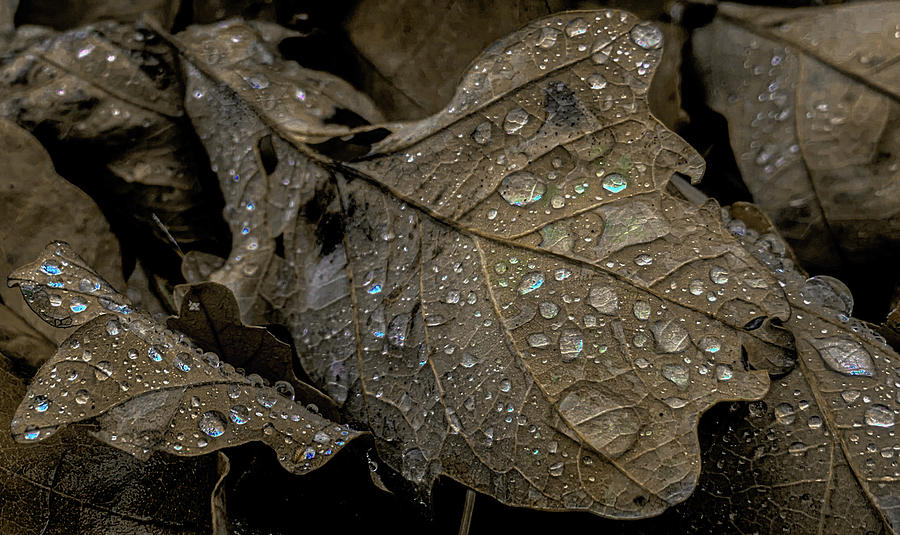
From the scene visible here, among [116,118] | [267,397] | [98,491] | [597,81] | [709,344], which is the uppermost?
[597,81]

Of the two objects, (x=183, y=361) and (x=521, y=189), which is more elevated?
(x=521, y=189)

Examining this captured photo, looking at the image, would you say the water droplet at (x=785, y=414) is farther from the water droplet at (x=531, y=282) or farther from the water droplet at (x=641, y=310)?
the water droplet at (x=531, y=282)

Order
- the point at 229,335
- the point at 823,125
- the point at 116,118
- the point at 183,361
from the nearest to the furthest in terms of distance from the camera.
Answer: the point at 183,361 → the point at 229,335 → the point at 823,125 → the point at 116,118

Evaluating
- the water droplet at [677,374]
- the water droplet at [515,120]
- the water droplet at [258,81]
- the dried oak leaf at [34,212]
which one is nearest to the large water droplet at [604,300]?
the water droplet at [677,374]

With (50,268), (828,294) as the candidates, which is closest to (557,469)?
(828,294)

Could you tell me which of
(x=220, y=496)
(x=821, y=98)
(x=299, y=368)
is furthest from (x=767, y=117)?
(x=220, y=496)

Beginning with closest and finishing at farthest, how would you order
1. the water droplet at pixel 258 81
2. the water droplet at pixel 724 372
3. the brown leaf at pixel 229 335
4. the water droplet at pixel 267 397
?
the water droplet at pixel 724 372 → the water droplet at pixel 267 397 → the brown leaf at pixel 229 335 → the water droplet at pixel 258 81

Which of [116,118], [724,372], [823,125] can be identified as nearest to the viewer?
[724,372]

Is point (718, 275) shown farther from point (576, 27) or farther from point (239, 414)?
point (239, 414)
